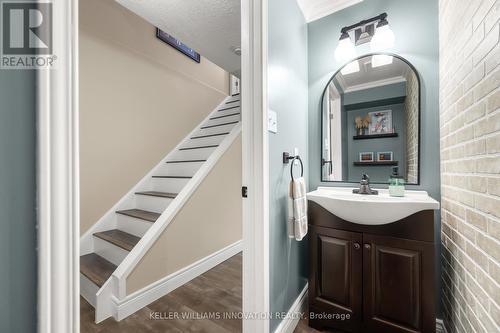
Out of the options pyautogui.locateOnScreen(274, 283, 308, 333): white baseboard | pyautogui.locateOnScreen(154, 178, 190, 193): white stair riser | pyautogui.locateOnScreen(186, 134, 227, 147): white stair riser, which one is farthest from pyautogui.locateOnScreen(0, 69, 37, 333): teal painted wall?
pyautogui.locateOnScreen(186, 134, 227, 147): white stair riser

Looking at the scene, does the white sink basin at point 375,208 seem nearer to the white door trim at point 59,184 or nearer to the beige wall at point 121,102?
the white door trim at point 59,184

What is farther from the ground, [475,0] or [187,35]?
[187,35]

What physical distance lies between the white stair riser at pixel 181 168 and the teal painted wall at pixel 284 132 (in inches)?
53.6

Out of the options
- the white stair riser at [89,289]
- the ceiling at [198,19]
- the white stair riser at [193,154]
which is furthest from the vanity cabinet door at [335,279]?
the ceiling at [198,19]

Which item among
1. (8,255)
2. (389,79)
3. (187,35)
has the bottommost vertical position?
(8,255)

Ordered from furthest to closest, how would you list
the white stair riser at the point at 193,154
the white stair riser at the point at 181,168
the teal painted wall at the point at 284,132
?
the white stair riser at the point at 193,154, the white stair riser at the point at 181,168, the teal painted wall at the point at 284,132

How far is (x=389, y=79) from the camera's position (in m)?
1.59

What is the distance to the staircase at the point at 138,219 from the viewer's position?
1.53 metres

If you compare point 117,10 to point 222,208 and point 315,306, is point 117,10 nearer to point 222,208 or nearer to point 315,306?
point 222,208

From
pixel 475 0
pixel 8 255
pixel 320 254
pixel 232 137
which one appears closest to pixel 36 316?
pixel 8 255

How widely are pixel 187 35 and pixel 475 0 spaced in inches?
85.7

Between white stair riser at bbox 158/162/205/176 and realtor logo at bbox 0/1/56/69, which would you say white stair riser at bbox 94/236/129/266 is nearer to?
white stair riser at bbox 158/162/205/176

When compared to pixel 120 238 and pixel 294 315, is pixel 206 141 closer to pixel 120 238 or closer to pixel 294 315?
pixel 120 238

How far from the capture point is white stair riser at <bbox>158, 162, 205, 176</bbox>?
8.46 feet
